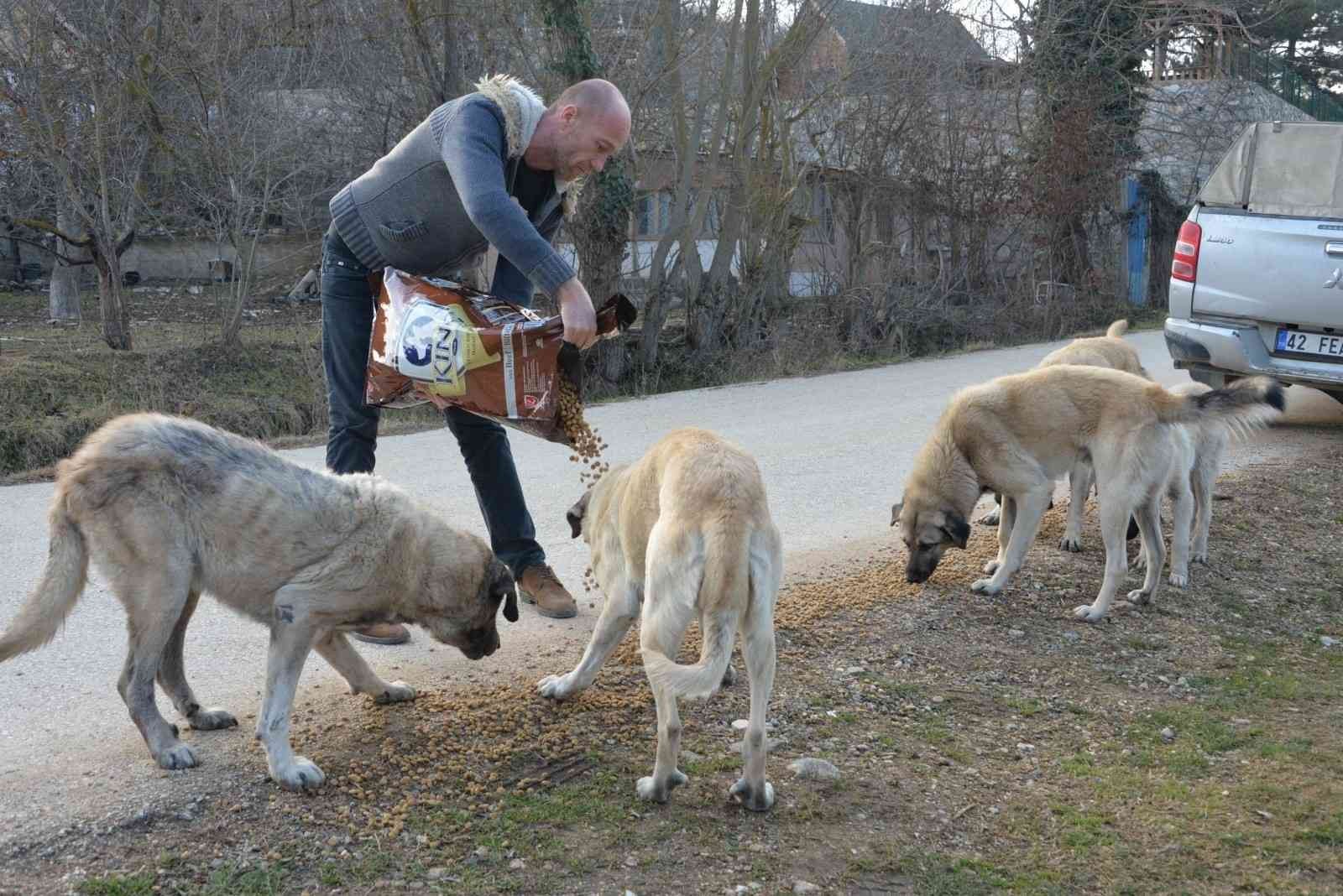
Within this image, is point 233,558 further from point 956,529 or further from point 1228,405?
point 1228,405

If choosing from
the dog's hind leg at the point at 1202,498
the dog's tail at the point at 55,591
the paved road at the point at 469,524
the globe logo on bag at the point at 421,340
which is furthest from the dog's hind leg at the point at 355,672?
the dog's hind leg at the point at 1202,498

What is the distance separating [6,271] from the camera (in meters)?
21.0

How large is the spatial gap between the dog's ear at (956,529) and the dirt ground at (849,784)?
16.4 inches

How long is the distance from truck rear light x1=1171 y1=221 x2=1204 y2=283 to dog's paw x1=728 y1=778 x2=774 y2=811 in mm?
7971

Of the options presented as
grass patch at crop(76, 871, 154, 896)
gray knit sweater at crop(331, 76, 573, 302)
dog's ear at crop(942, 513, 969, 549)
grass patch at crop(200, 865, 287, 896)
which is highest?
gray knit sweater at crop(331, 76, 573, 302)

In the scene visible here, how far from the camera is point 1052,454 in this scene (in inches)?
249

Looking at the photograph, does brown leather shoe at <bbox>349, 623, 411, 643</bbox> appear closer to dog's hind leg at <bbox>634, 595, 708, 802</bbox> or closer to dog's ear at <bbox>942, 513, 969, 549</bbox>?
dog's hind leg at <bbox>634, 595, 708, 802</bbox>

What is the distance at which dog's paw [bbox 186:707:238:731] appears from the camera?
4.23 metres

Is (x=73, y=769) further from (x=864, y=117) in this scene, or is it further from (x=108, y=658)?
(x=864, y=117)

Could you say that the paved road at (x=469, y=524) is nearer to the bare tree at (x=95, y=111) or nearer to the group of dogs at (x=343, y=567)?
the group of dogs at (x=343, y=567)

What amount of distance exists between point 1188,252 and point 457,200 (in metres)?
7.71

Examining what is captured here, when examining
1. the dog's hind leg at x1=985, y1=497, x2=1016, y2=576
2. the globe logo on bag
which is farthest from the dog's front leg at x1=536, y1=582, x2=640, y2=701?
the dog's hind leg at x1=985, y1=497, x2=1016, y2=576

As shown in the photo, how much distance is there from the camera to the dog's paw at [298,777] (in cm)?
375

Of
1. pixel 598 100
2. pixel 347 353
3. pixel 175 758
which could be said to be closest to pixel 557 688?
pixel 175 758
